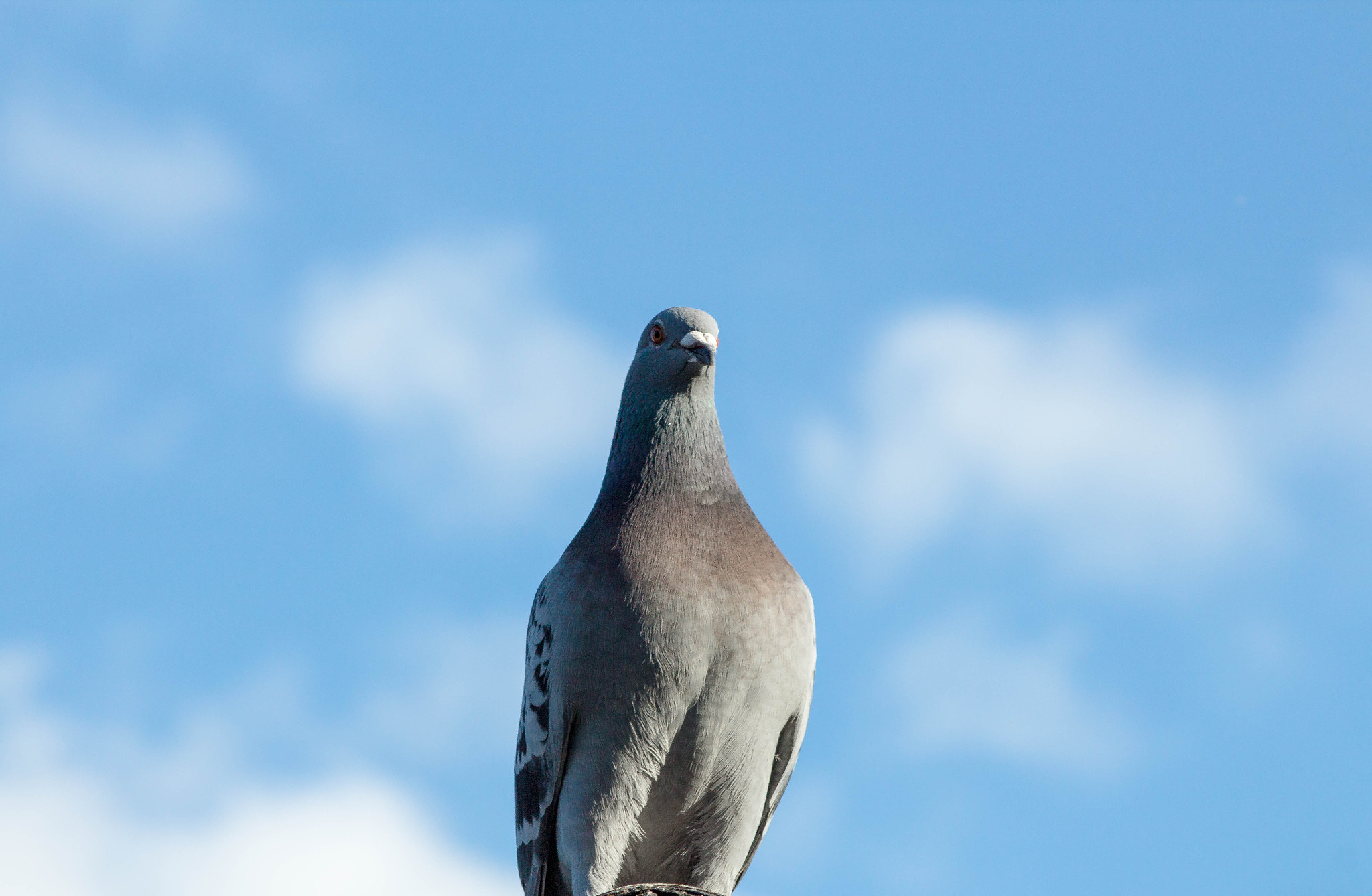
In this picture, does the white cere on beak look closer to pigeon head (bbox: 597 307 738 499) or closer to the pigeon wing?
pigeon head (bbox: 597 307 738 499)

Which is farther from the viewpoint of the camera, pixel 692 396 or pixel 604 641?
pixel 692 396

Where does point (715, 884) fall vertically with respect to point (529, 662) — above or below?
below

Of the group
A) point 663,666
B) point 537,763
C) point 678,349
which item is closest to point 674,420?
point 678,349

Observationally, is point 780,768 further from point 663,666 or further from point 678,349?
point 678,349

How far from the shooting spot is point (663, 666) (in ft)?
18.7

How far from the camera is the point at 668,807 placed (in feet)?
19.5

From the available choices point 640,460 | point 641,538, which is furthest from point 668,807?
point 640,460

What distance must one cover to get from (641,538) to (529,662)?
96cm

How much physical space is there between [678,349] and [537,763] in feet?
7.17

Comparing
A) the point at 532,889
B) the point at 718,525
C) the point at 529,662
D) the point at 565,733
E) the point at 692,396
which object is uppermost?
the point at 692,396

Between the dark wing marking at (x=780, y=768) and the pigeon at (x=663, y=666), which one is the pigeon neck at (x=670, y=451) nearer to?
the pigeon at (x=663, y=666)

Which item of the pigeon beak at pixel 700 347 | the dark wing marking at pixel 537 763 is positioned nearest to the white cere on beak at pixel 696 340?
the pigeon beak at pixel 700 347

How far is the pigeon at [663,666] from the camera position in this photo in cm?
577

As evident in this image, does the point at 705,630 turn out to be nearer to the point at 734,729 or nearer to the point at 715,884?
the point at 734,729
